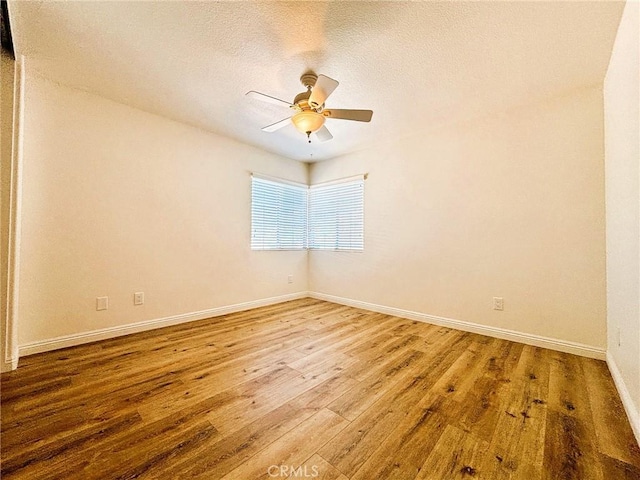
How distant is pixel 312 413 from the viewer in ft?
4.72

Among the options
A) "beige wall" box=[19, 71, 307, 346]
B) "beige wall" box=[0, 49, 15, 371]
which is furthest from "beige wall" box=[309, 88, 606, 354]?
"beige wall" box=[0, 49, 15, 371]

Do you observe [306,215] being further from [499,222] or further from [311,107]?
[499,222]

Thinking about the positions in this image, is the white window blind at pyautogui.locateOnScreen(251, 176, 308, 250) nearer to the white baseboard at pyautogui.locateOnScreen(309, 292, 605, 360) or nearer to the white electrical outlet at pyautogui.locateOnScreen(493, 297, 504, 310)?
the white baseboard at pyautogui.locateOnScreen(309, 292, 605, 360)

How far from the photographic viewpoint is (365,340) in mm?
2531

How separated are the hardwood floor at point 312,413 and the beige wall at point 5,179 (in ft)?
1.20

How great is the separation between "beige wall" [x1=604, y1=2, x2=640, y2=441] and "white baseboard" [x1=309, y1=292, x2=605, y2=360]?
209mm

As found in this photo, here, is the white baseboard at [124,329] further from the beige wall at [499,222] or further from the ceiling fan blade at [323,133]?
the ceiling fan blade at [323,133]

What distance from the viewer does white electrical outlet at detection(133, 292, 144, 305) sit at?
2.70 m

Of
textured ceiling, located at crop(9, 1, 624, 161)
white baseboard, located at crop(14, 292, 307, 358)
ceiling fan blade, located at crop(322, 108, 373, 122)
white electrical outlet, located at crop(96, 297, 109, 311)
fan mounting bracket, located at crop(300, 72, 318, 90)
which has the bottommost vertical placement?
white baseboard, located at crop(14, 292, 307, 358)

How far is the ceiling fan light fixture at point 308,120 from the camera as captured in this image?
2.07 meters

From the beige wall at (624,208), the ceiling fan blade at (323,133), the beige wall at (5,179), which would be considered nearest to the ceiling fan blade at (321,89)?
the ceiling fan blade at (323,133)

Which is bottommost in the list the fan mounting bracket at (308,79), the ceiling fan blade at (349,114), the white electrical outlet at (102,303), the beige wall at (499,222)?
the white electrical outlet at (102,303)

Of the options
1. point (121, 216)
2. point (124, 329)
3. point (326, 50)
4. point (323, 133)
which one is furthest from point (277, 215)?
point (326, 50)

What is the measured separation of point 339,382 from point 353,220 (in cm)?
256
